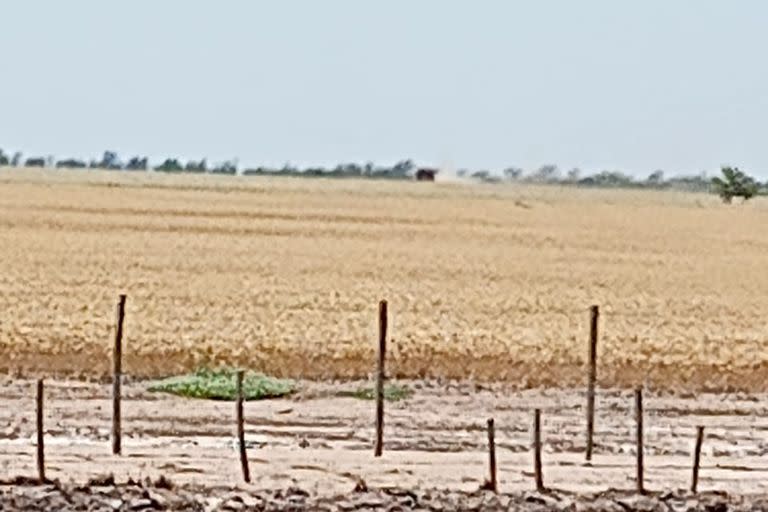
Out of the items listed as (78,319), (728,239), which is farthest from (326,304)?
(728,239)

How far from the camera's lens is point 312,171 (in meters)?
140

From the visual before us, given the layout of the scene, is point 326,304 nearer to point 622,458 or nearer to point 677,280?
point 677,280

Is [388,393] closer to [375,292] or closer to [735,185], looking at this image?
[375,292]

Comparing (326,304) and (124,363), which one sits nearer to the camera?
(124,363)

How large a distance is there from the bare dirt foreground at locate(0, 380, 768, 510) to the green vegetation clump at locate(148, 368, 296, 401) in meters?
0.27

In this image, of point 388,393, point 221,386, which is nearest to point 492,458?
point 388,393

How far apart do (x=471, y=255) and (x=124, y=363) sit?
2433cm

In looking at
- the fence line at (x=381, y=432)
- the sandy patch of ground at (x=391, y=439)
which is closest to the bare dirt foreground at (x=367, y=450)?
the sandy patch of ground at (x=391, y=439)

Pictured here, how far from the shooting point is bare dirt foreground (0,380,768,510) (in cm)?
1134

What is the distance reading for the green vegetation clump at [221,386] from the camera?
62.9 ft

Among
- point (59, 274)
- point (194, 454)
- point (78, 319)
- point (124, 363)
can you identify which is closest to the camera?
point (194, 454)

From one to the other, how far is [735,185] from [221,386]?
300 feet

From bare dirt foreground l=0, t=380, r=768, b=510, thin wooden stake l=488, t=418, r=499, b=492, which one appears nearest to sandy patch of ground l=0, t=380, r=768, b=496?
bare dirt foreground l=0, t=380, r=768, b=510

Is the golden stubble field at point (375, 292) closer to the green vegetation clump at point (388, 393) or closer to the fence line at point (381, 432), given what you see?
the green vegetation clump at point (388, 393)
